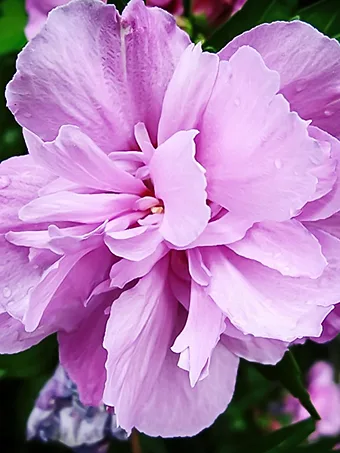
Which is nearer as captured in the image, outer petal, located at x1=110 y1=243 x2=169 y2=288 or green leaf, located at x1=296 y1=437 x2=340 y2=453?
outer petal, located at x1=110 y1=243 x2=169 y2=288

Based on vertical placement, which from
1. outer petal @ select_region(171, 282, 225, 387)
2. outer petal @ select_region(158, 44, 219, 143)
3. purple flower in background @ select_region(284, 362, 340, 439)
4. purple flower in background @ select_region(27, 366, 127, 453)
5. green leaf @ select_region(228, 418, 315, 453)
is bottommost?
purple flower in background @ select_region(284, 362, 340, 439)

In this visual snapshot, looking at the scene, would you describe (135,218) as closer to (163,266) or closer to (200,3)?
(163,266)

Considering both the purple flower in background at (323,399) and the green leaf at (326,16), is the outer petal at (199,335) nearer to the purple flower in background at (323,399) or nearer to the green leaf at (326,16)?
the green leaf at (326,16)

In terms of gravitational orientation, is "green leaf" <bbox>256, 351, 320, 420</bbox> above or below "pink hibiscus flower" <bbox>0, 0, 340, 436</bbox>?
below

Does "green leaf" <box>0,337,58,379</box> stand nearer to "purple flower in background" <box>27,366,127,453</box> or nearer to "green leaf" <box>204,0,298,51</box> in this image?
"purple flower in background" <box>27,366,127,453</box>

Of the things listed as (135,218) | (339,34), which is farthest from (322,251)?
(339,34)

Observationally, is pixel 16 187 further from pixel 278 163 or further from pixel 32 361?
pixel 32 361

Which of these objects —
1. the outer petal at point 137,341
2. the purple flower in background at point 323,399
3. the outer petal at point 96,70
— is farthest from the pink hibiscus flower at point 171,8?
the purple flower in background at point 323,399

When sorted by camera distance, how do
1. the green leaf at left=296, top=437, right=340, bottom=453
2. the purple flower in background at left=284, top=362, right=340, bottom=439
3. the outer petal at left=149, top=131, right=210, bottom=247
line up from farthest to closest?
the purple flower in background at left=284, top=362, right=340, bottom=439
the green leaf at left=296, top=437, right=340, bottom=453
the outer petal at left=149, top=131, right=210, bottom=247

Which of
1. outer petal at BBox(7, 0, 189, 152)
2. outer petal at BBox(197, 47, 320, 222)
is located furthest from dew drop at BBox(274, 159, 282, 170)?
outer petal at BBox(7, 0, 189, 152)
